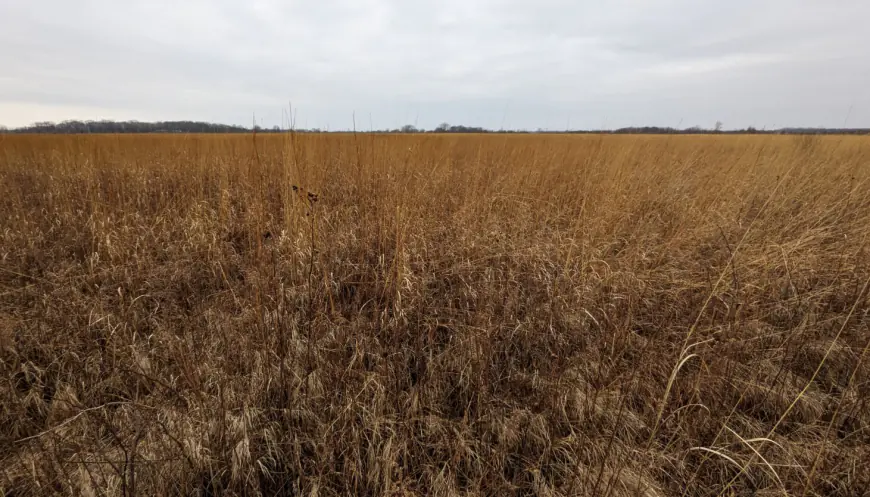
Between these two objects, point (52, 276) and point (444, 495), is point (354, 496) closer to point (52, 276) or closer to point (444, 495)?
point (444, 495)

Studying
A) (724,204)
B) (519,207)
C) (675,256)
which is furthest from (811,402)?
(724,204)

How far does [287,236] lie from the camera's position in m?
2.21

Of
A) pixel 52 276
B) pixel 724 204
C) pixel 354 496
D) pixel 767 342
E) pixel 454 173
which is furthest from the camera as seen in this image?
pixel 454 173

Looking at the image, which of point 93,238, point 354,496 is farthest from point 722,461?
point 93,238

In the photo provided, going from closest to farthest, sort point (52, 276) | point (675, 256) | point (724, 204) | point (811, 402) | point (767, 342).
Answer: point (811, 402) → point (767, 342) → point (52, 276) → point (675, 256) → point (724, 204)

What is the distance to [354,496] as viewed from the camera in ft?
3.13

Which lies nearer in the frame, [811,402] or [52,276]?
[811,402]

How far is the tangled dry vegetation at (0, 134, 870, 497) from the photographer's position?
3.33ft

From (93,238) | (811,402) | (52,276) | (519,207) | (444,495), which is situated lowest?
(444,495)

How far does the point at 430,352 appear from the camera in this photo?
4.74 feet

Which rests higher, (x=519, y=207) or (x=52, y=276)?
(x=519, y=207)

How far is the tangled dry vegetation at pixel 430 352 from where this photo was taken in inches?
39.9

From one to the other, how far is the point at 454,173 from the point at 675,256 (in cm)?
259

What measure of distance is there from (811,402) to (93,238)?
425 cm
